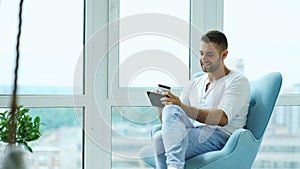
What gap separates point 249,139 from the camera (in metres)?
2.47

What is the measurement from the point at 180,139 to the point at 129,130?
98cm

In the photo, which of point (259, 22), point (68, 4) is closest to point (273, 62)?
point (259, 22)

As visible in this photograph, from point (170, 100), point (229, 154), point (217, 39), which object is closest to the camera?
point (229, 154)

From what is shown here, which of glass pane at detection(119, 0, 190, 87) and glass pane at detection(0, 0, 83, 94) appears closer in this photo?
glass pane at detection(0, 0, 83, 94)

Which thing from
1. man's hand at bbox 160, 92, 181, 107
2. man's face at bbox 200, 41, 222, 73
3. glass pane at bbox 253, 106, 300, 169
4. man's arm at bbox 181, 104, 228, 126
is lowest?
glass pane at bbox 253, 106, 300, 169

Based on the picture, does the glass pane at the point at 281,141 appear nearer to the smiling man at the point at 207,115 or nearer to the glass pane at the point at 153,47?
the glass pane at the point at 153,47

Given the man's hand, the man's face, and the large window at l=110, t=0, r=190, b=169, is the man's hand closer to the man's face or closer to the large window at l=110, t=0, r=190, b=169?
the man's face

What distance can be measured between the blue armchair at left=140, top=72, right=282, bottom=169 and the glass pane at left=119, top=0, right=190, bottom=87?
645mm

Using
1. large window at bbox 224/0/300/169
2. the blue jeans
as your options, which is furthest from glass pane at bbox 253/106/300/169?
the blue jeans

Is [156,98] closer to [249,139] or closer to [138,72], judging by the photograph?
[249,139]

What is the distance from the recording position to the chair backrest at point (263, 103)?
258 centimetres

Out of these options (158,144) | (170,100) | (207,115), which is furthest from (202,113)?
(158,144)

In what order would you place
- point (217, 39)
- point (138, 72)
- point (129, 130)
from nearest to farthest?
point (217, 39), point (138, 72), point (129, 130)

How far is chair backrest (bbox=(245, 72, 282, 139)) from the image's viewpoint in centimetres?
258
